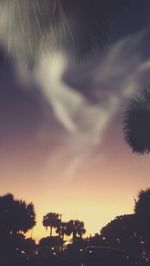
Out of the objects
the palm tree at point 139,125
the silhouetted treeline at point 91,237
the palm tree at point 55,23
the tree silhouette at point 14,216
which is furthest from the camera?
the tree silhouette at point 14,216

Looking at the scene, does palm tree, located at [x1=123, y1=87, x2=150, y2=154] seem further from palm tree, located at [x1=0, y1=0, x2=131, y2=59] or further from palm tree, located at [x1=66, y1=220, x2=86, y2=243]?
palm tree, located at [x1=66, y1=220, x2=86, y2=243]

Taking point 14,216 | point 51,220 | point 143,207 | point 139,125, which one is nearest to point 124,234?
point 143,207

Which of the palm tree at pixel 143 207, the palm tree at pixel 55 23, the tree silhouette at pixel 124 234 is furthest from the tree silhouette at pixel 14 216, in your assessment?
the palm tree at pixel 55 23

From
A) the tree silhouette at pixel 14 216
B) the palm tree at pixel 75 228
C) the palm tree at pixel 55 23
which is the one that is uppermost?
the palm tree at pixel 75 228

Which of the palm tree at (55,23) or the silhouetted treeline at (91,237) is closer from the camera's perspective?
the palm tree at (55,23)

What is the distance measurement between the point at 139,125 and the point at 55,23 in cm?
1052

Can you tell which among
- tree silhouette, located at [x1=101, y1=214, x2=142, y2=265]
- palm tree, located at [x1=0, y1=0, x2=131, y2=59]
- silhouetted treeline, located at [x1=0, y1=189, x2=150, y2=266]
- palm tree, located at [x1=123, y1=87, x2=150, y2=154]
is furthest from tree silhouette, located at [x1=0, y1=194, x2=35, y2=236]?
palm tree, located at [x1=0, y1=0, x2=131, y2=59]

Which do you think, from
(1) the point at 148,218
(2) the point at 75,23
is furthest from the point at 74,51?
(1) the point at 148,218

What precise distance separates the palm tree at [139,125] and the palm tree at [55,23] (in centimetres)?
990

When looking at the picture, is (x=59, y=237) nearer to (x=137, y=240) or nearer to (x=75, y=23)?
(x=137, y=240)

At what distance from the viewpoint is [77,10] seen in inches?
193

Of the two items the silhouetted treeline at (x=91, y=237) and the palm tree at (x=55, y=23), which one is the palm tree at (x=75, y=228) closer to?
the silhouetted treeline at (x=91, y=237)

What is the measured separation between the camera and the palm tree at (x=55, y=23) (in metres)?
4.79

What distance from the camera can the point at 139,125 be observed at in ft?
49.1
